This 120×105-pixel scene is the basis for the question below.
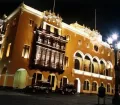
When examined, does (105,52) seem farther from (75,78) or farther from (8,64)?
(8,64)

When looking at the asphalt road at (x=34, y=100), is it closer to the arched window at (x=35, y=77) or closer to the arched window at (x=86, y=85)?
the arched window at (x=35, y=77)

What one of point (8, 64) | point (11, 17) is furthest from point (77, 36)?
point (8, 64)

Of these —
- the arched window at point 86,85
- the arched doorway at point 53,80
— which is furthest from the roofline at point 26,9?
the arched window at point 86,85

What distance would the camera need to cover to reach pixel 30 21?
28.6 metres

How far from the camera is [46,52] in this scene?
28.5m

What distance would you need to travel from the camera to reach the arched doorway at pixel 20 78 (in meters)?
25.8

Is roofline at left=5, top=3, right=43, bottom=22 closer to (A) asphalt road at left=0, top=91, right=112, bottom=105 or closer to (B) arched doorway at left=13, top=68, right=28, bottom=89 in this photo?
(B) arched doorway at left=13, top=68, right=28, bottom=89

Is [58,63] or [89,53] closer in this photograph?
[58,63]

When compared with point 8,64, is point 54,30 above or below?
above

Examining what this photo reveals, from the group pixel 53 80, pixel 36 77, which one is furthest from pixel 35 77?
pixel 53 80

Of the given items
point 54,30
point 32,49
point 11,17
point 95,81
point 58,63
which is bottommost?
point 95,81

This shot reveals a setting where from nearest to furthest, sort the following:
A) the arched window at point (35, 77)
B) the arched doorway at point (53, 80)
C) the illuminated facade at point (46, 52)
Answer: the illuminated facade at point (46, 52) < the arched window at point (35, 77) < the arched doorway at point (53, 80)

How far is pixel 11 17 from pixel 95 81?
22025mm

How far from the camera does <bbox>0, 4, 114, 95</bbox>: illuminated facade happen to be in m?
26.3
